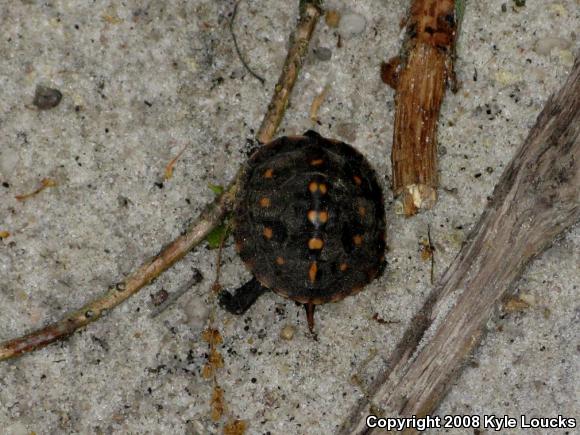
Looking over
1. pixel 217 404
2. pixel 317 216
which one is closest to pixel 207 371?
pixel 217 404

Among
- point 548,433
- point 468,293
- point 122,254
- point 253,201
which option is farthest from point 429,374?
point 122,254

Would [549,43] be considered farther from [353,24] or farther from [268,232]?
[268,232]

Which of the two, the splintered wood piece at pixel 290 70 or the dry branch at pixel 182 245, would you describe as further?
the splintered wood piece at pixel 290 70

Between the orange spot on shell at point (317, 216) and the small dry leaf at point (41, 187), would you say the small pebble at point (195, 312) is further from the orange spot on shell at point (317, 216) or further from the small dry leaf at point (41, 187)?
the small dry leaf at point (41, 187)

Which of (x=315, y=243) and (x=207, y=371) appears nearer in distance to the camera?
(x=315, y=243)

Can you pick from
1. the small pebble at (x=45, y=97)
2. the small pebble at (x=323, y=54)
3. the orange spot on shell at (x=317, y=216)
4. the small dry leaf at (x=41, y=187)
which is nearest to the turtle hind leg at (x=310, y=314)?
the orange spot on shell at (x=317, y=216)

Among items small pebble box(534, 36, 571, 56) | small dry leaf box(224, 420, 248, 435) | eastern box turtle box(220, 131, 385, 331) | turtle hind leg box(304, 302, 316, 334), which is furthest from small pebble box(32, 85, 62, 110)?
small pebble box(534, 36, 571, 56)
